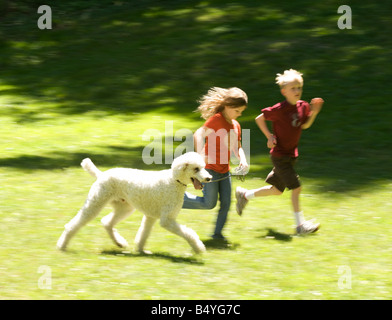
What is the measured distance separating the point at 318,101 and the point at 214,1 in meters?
12.8

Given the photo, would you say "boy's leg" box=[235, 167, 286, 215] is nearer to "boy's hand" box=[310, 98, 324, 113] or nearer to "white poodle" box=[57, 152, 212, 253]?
"boy's hand" box=[310, 98, 324, 113]

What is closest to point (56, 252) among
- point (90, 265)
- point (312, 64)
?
point (90, 265)

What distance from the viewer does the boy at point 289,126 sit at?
781 cm

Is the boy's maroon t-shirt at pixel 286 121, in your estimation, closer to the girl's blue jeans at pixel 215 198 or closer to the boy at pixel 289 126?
the boy at pixel 289 126

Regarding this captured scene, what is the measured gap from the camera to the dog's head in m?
6.80

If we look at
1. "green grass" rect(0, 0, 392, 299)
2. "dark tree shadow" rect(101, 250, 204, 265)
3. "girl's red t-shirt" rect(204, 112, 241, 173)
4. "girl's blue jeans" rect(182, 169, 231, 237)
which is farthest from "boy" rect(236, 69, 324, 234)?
"dark tree shadow" rect(101, 250, 204, 265)

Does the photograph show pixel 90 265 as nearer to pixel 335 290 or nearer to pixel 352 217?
pixel 335 290

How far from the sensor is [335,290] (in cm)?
625

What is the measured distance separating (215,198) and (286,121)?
1150mm

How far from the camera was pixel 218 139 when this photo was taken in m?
7.49

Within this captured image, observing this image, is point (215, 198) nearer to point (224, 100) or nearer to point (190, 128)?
point (224, 100)

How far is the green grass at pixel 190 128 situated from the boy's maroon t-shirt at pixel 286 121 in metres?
0.95

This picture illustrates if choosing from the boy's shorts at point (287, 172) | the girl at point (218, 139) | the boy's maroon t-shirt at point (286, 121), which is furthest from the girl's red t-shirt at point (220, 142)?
the boy's shorts at point (287, 172)

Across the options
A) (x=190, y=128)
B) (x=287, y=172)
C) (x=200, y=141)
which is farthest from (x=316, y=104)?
(x=190, y=128)
